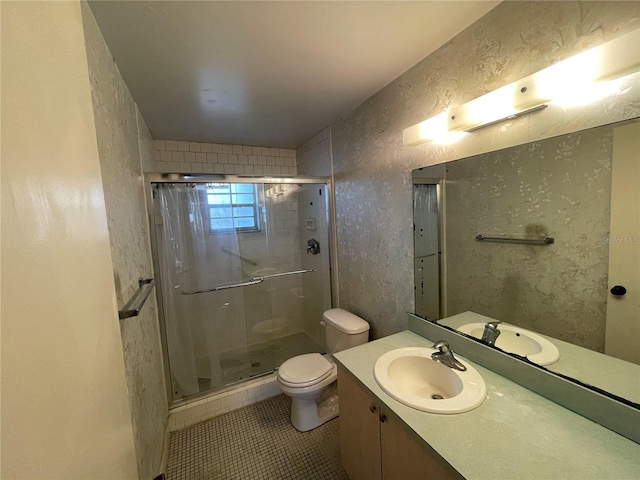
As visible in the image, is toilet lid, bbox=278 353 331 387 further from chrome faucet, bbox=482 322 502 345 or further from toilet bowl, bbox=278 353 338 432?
chrome faucet, bbox=482 322 502 345

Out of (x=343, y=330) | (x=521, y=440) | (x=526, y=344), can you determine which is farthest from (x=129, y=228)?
(x=526, y=344)

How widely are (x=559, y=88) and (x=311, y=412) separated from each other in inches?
84.2

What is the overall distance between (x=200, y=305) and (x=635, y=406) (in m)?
2.48

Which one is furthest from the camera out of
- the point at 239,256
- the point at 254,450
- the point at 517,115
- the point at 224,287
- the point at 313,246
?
the point at 313,246

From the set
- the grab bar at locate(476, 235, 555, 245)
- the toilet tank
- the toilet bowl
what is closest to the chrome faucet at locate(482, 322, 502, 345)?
the grab bar at locate(476, 235, 555, 245)

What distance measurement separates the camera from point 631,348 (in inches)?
31.4

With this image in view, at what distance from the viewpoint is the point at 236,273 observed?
241 centimetres

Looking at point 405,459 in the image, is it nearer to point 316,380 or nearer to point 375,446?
point 375,446

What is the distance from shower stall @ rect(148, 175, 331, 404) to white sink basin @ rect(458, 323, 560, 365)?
60.5 inches

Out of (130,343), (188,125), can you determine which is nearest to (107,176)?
(130,343)

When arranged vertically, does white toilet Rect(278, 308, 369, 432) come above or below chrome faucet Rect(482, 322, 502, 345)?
below

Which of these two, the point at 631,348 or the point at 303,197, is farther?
the point at 303,197

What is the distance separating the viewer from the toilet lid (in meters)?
1.68

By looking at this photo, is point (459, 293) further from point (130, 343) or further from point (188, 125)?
point (188, 125)
